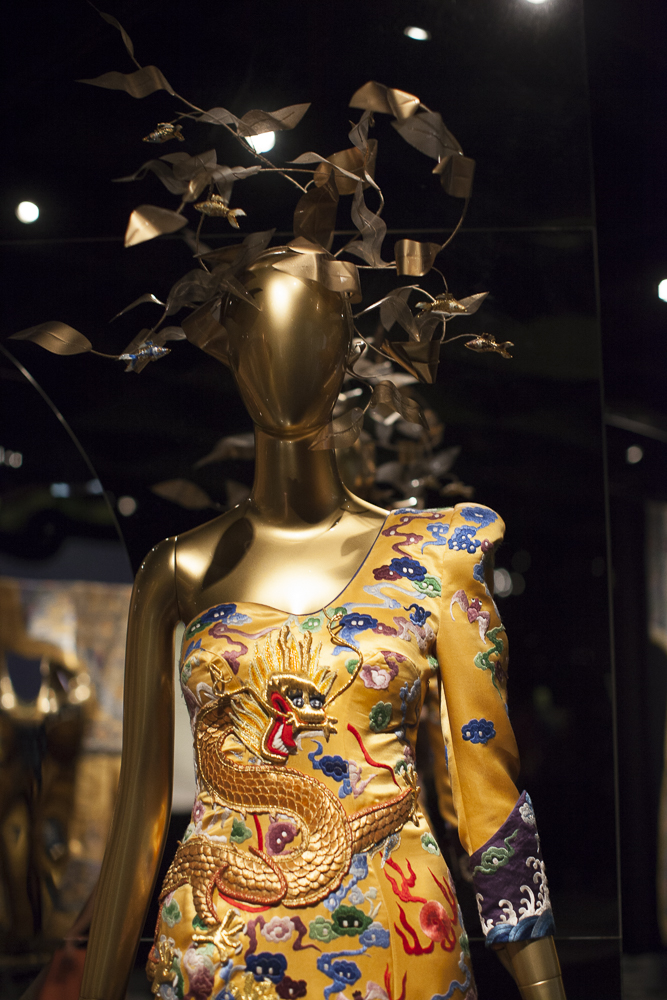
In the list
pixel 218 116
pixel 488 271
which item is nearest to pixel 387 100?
pixel 218 116

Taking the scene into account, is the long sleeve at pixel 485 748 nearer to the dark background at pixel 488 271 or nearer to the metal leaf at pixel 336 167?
the metal leaf at pixel 336 167

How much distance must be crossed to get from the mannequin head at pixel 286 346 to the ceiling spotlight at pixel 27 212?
3.72 ft

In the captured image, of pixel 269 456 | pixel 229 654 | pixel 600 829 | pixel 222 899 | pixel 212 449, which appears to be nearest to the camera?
pixel 222 899

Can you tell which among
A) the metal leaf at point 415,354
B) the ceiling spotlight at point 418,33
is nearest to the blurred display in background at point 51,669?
the metal leaf at point 415,354

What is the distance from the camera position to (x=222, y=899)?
1418 mm

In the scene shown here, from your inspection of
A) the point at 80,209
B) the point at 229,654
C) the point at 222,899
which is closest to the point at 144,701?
the point at 229,654

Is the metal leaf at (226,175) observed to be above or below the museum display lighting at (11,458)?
above

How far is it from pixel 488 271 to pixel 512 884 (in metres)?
1.54

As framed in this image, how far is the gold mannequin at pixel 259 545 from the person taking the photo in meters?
1.56

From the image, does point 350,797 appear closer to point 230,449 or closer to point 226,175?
point 226,175

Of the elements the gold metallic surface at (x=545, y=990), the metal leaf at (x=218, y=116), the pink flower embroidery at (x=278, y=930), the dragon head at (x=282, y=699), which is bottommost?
the gold metallic surface at (x=545, y=990)

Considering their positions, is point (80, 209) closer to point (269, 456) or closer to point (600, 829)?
point (269, 456)

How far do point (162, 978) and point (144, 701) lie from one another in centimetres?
41

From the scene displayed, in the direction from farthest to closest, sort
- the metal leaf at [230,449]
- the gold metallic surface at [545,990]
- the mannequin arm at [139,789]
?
1. the metal leaf at [230,449]
2. the mannequin arm at [139,789]
3. the gold metallic surface at [545,990]
